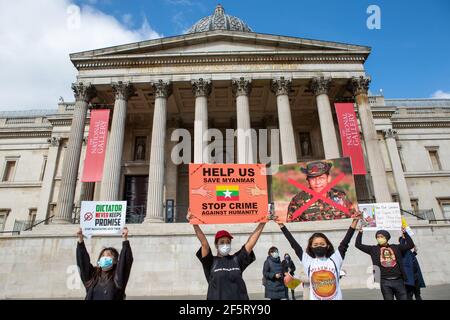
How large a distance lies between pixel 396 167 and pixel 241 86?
62.4ft

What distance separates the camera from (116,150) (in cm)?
2025

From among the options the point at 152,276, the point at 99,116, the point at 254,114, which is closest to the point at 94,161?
the point at 99,116

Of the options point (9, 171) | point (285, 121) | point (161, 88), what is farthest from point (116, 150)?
point (9, 171)

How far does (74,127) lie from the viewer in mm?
21406

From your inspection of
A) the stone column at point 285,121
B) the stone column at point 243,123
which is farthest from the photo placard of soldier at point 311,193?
the stone column at point 285,121

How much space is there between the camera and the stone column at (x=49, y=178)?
28.9 meters

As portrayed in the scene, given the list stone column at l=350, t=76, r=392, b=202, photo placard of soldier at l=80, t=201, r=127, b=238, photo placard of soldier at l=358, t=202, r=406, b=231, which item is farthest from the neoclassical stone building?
photo placard of soldier at l=358, t=202, r=406, b=231

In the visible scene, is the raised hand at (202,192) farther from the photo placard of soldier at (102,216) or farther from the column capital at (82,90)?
the column capital at (82,90)

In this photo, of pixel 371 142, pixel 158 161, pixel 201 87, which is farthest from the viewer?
pixel 201 87

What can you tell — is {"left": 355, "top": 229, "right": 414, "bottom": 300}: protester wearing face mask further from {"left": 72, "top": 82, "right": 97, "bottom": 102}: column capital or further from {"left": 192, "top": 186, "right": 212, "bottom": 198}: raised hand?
{"left": 72, "top": 82, "right": 97, "bottom": 102}: column capital

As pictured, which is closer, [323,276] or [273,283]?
[323,276]

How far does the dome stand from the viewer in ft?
117

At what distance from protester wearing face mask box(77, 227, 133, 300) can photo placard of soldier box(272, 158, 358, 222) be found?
3651 millimetres

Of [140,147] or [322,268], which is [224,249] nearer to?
[322,268]
